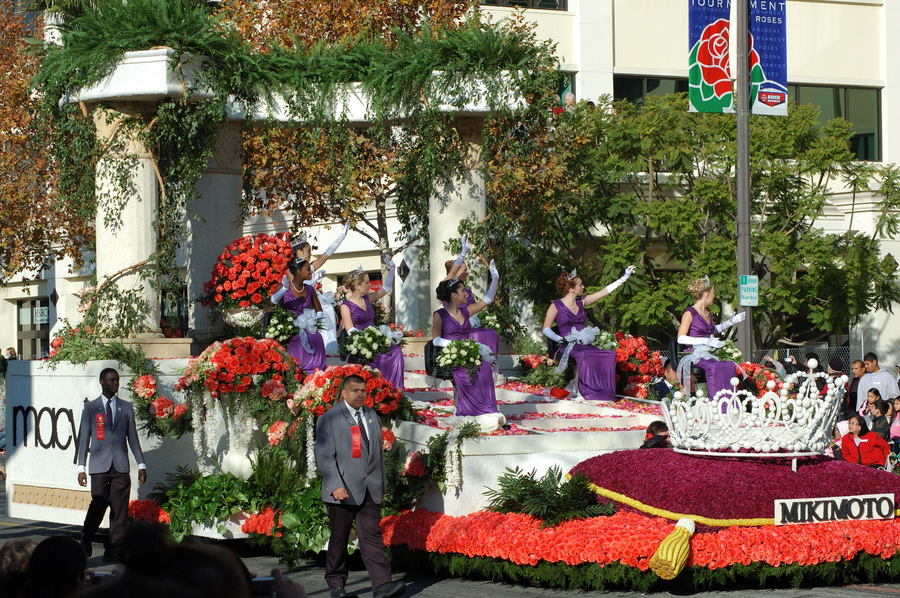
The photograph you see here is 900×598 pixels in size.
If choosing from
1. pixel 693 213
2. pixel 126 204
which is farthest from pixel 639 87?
pixel 126 204

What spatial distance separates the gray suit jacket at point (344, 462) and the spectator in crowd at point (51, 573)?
6514mm

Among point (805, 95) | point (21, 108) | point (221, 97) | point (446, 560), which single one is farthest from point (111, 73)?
point (805, 95)

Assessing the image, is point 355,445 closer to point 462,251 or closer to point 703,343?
point 703,343

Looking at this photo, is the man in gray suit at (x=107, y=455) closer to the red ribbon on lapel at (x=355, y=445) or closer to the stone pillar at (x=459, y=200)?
the red ribbon on lapel at (x=355, y=445)

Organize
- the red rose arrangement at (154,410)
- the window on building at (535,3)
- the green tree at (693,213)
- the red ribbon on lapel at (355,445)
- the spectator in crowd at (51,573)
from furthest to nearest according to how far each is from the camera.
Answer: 1. the window on building at (535,3)
2. the green tree at (693,213)
3. the red rose arrangement at (154,410)
4. the red ribbon on lapel at (355,445)
5. the spectator in crowd at (51,573)

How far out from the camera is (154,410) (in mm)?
14531

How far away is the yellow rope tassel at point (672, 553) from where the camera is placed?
10.7m

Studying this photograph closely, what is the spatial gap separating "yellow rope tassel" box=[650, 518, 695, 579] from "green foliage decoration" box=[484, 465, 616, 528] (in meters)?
0.85

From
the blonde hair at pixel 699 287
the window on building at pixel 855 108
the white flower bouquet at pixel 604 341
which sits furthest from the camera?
the window on building at pixel 855 108

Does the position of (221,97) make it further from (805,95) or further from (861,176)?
(805,95)

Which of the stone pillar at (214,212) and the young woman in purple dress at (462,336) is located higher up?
the stone pillar at (214,212)

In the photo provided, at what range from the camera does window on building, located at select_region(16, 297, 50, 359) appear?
42969mm

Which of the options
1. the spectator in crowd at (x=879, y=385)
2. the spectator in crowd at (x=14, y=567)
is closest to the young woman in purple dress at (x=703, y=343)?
the spectator in crowd at (x=879, y=385)

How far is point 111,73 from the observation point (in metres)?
16.9
